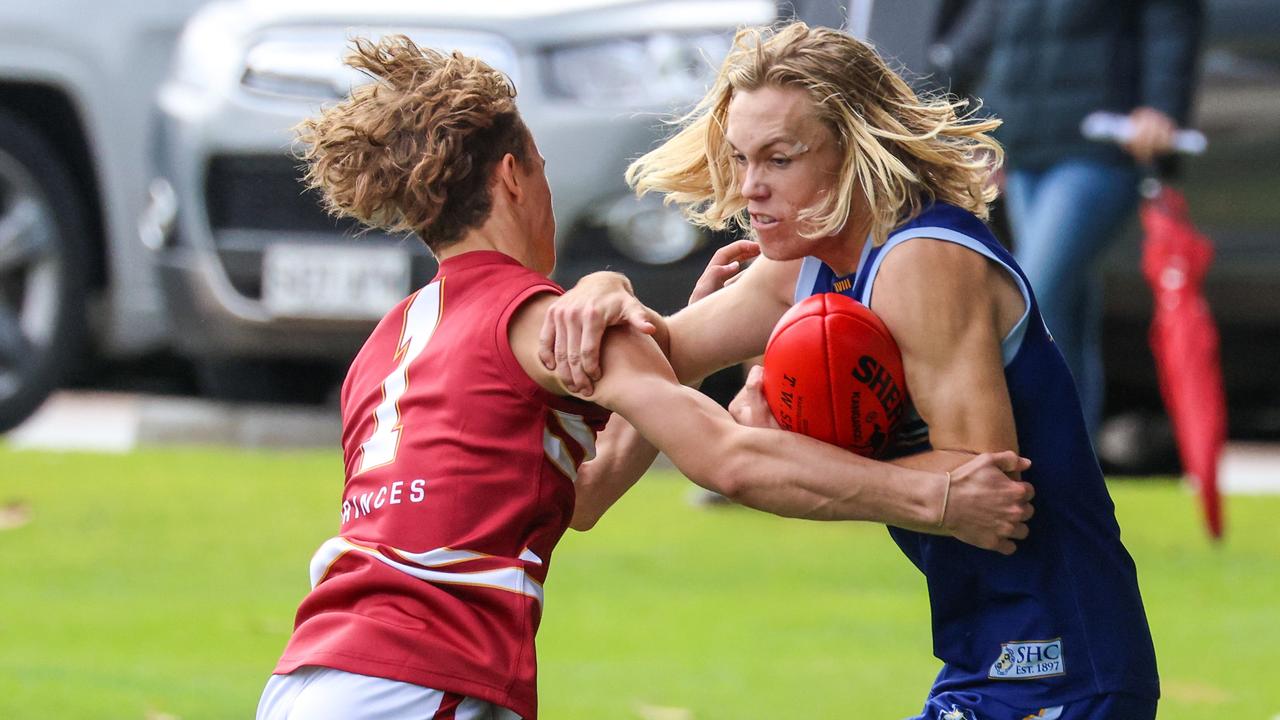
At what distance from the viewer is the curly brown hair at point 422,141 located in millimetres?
2822

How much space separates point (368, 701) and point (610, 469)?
0.72 metres

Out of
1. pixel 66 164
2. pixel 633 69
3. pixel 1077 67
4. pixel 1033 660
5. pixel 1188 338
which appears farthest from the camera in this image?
pixel 66 164

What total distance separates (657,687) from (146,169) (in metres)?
4.04

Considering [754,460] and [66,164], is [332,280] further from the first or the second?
[754,460]

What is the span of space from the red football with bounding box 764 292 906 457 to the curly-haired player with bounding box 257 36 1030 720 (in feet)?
0.17

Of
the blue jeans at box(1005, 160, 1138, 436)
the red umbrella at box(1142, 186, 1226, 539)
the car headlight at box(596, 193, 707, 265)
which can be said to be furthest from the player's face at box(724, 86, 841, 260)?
the car headlight at box(596, 193, 707, 265)

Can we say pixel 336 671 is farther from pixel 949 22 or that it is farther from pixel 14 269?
pixel 14 269

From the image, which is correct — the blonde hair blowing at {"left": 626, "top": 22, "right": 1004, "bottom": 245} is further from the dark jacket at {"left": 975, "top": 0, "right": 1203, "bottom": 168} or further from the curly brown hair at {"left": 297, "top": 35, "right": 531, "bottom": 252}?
the dark jacket at {"left": 975, "top": 0, "right": 1203, "bottom": 168}

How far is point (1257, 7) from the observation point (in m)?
6.83

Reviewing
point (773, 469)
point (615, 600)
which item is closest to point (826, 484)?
point (773, 469)

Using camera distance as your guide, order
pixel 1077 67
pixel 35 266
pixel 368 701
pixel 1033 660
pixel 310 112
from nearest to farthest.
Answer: pixel 368 701 < pixel 1033 660 < pixel 1077 67 < pixel 310 112 < pixel 35 266

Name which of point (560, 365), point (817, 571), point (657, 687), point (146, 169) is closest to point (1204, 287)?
point (817, 571)

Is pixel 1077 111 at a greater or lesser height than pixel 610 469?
greater

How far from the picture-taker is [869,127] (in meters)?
2.82
